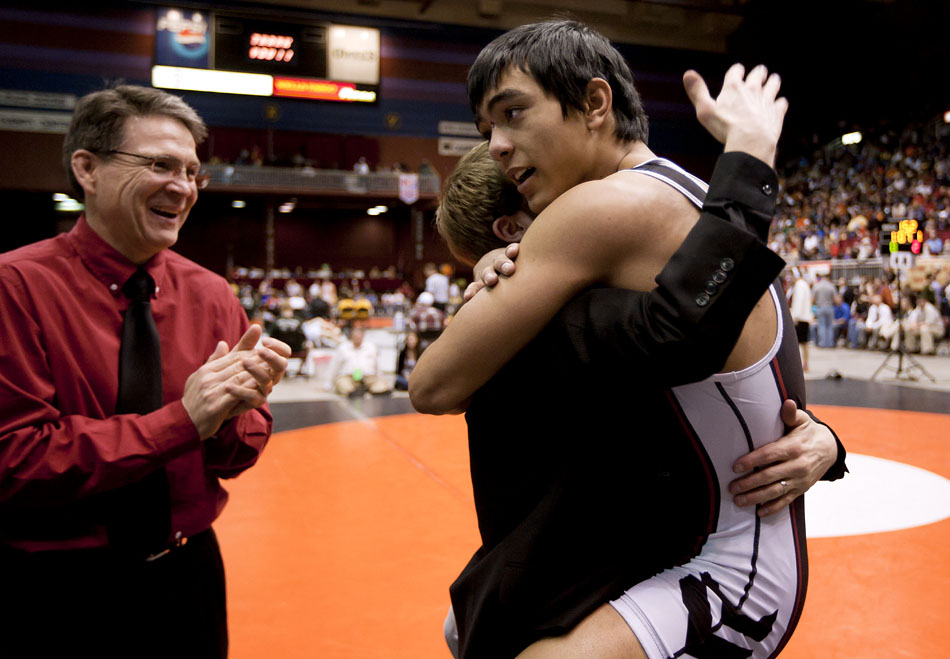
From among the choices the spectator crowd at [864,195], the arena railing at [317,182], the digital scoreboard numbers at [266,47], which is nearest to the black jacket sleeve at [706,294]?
the digital scoreboard numbers at [266,47]

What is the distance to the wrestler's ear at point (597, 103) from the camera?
1.20 meters

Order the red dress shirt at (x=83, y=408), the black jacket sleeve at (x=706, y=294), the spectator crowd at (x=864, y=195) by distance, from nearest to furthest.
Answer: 1. the black jacket sleeve at (x=706, y=294)
2. the red dress shirt at (x=83, y=408)
3. the spectator crowd at (x=864, y=195)

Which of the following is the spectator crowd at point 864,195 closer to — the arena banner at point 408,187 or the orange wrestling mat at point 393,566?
the arena banner at point 408,187

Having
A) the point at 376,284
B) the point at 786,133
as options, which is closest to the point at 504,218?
the point at 376,284

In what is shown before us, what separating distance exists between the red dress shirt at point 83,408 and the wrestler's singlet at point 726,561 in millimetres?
1021

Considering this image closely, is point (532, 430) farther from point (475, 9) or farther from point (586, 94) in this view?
point (475, 9)

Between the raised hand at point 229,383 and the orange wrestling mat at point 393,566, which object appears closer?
the raised hand at point 229,383

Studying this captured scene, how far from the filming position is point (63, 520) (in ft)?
5.00

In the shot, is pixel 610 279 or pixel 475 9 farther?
pixel 475 9

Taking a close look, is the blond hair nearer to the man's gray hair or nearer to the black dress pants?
the man's gray hair

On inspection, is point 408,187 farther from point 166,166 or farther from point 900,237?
point 166,166

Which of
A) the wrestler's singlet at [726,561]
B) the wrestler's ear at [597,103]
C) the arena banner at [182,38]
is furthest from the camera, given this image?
the arena banner at [182,38]

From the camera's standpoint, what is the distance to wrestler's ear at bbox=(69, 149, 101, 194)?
1.75 metres

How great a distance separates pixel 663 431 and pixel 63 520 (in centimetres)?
128
